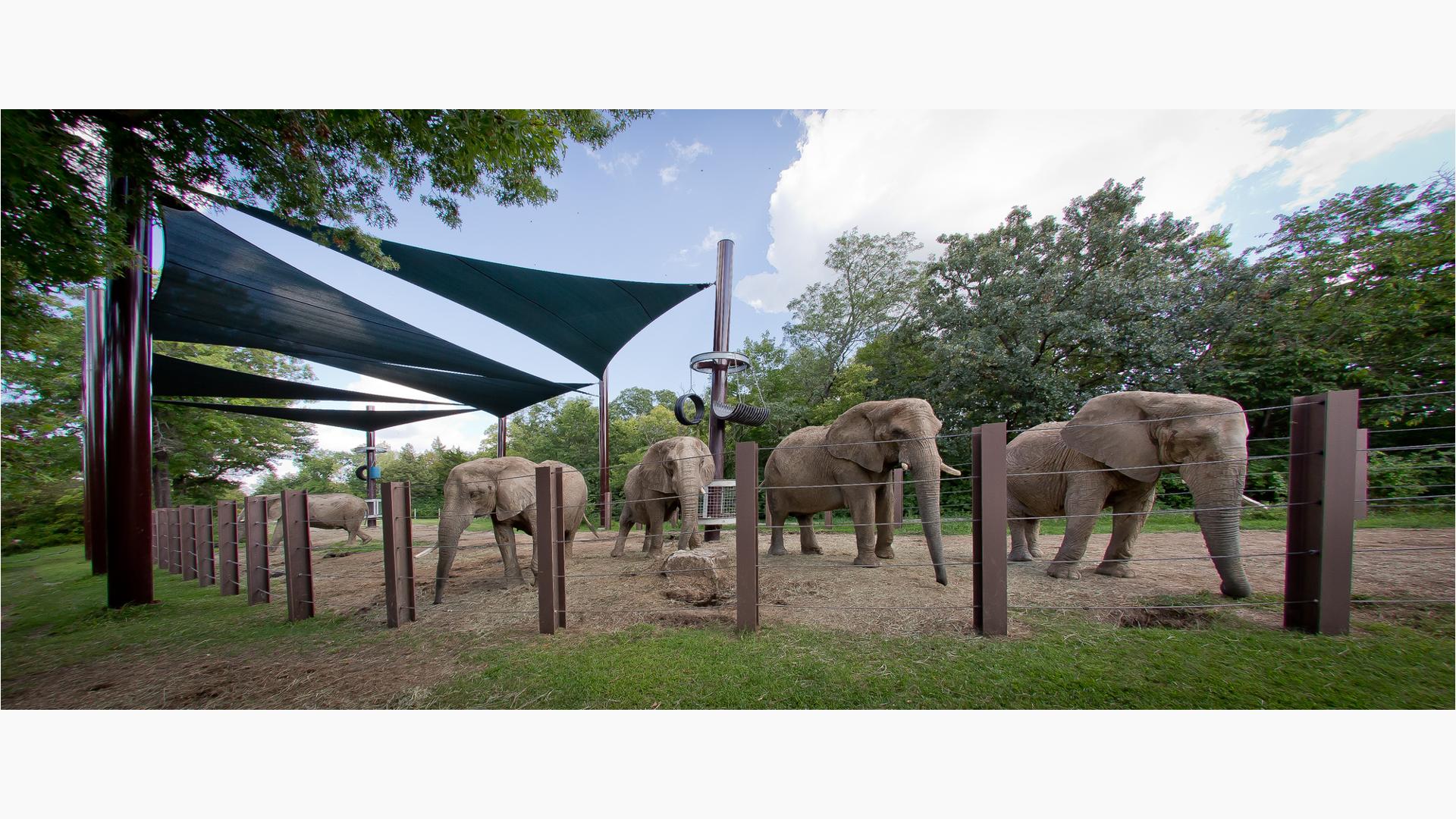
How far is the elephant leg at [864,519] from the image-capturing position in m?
4.49

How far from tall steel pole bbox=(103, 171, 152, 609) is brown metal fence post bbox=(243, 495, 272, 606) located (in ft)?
3.02

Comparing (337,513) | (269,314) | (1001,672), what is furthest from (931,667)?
(337,513)

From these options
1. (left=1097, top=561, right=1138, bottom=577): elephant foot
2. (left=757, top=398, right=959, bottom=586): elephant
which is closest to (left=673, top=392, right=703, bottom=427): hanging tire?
(left=757, top=398, right=959, bottom=586): elephant

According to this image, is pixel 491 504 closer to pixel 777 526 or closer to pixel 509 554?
pixel 509 554

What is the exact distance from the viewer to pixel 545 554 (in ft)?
10.2

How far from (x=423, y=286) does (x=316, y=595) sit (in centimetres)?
421

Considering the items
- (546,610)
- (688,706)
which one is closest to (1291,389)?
(688,706)

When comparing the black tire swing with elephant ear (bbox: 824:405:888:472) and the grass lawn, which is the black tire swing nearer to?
elephant ear (bbox: 824:405:888:472)

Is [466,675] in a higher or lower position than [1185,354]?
lower

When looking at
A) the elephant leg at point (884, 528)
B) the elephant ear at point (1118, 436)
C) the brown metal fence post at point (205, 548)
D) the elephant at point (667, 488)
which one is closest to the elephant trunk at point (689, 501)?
the elephant at point (667, 488)

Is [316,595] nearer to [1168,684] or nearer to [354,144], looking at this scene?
[354,144]

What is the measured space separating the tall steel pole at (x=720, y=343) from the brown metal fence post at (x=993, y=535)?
4554mm

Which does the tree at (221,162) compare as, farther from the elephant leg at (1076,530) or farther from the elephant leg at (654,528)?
the elephant leg at (1076,530)

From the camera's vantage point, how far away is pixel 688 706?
2.07 meters
